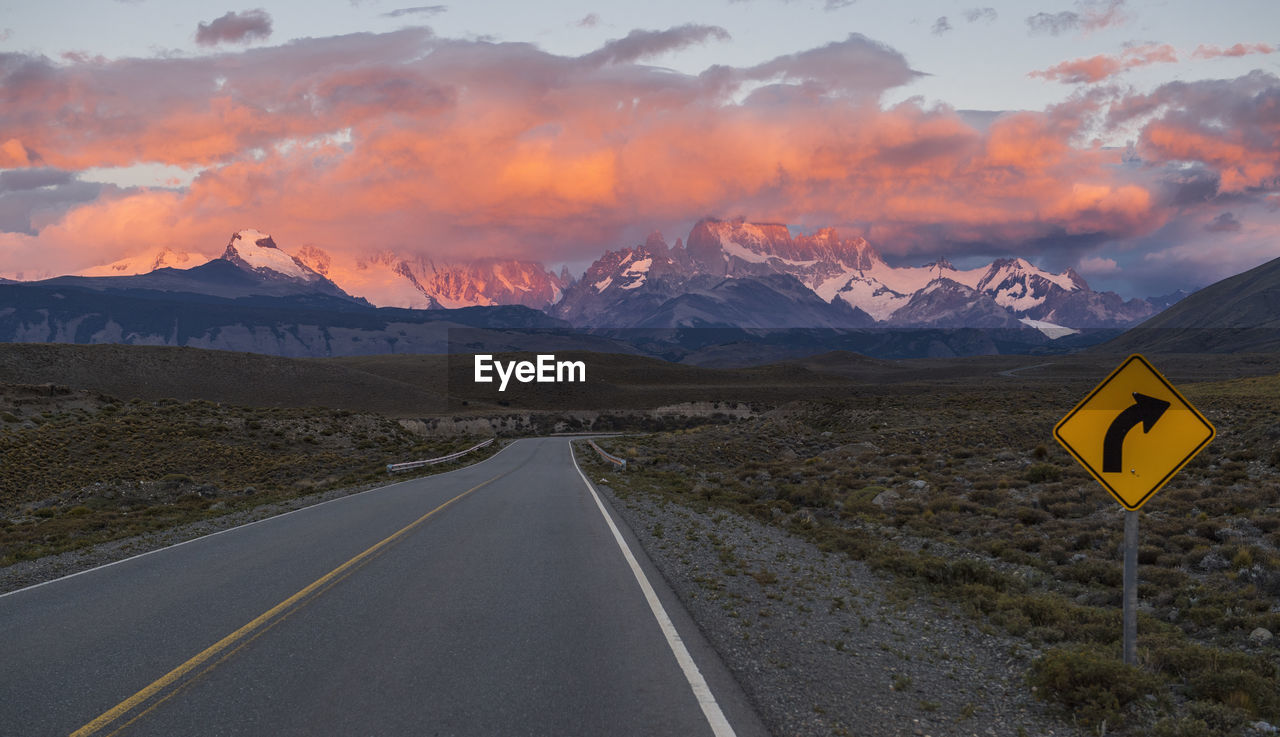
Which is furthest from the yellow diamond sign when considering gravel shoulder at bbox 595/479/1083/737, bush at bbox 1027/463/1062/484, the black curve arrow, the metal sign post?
bush at bbox 1027/463/1062/484

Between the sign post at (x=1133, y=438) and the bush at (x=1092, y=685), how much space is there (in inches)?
11.1

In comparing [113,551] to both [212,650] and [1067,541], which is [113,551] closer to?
[212,650]

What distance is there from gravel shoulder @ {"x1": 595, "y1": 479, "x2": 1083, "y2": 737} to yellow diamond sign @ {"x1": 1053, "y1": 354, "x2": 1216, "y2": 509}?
7.05ft

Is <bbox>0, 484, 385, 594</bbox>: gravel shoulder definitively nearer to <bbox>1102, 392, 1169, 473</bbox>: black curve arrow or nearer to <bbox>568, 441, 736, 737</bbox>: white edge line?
<bbox>568, 441, 736, 737</bbox>: white edge line

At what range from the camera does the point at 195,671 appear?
6.77 m

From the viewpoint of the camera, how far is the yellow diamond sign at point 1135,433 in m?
6.45

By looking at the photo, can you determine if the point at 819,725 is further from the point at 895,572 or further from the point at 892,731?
the point at 895,572

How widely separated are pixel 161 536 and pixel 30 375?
96837 mm

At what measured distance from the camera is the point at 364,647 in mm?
7523

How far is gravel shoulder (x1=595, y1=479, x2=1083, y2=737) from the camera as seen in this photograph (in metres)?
5.99

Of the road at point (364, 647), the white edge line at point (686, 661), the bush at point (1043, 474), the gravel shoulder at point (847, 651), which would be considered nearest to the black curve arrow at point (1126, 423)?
the gravel shoulder at point (847, 651)

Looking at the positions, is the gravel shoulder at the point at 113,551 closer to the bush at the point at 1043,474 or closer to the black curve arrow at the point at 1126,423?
the black curve arrow at the point at 1126,423

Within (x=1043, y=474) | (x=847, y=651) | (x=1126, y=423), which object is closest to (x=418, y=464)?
(x=1043, y=474)

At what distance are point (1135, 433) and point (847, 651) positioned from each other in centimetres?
349
